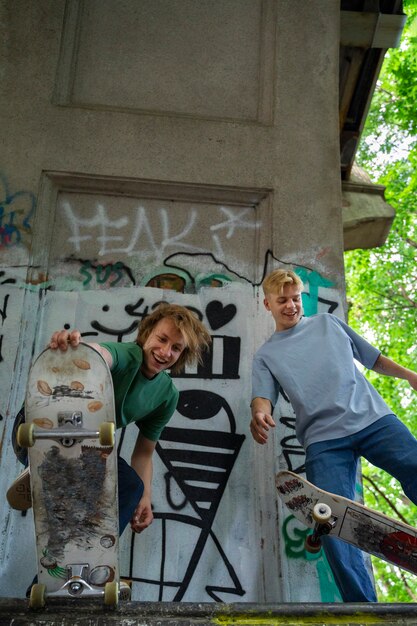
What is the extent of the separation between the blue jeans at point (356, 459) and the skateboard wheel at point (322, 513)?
330mm

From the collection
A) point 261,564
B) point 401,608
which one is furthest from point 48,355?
point 261,564

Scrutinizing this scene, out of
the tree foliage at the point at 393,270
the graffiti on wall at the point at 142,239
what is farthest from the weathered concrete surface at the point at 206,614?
the tree foliage at the point at 393,270

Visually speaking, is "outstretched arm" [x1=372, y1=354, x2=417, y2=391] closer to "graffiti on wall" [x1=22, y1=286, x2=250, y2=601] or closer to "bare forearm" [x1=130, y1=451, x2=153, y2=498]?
"graffiti on wall" [x1=22, y1=286, x2=250, y2=601]

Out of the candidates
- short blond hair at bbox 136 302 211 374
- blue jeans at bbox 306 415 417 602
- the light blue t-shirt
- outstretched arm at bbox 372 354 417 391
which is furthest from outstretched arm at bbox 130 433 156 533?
outstretched arm at bbox 372 354 417 391

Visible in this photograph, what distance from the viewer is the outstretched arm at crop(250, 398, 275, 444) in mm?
3801

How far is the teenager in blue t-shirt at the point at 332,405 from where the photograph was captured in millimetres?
3600

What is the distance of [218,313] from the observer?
205 inches

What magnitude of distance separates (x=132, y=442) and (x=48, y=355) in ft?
6.48

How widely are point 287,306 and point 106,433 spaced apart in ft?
5.69

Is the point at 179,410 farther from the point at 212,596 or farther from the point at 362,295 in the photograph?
the point at 362,295

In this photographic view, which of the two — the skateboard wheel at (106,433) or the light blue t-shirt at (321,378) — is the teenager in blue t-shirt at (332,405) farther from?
the skateboard wheel at (106,433)

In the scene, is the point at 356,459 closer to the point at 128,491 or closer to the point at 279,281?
the point at 279,281

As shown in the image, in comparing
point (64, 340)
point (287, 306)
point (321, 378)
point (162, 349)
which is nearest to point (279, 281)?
point (287, 306)

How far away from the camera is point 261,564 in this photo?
4488mm
